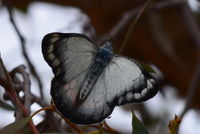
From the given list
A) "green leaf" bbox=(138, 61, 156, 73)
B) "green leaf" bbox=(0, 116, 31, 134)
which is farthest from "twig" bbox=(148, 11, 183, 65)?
"green leaf" bbox=(0, 116, 31, 134)

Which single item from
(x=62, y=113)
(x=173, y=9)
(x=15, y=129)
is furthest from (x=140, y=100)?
(x=173, y=9)

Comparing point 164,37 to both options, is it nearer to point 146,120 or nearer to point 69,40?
point 146,120

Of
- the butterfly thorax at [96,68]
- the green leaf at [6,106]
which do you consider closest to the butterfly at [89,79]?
the butterfly thorax at [96,68]

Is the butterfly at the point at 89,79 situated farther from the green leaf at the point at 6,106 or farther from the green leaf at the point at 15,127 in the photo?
the green leaf at the point at 6,106

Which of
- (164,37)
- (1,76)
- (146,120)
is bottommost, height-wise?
(146,120)

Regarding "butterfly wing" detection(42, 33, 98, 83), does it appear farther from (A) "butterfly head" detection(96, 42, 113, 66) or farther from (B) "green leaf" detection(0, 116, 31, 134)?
(B) "green leaf" detection(0, 116, 31, 134)

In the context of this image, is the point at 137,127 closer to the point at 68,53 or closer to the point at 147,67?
the point at 147,67

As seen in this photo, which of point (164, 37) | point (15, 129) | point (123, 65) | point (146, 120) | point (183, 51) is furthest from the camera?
point (183, 51)
